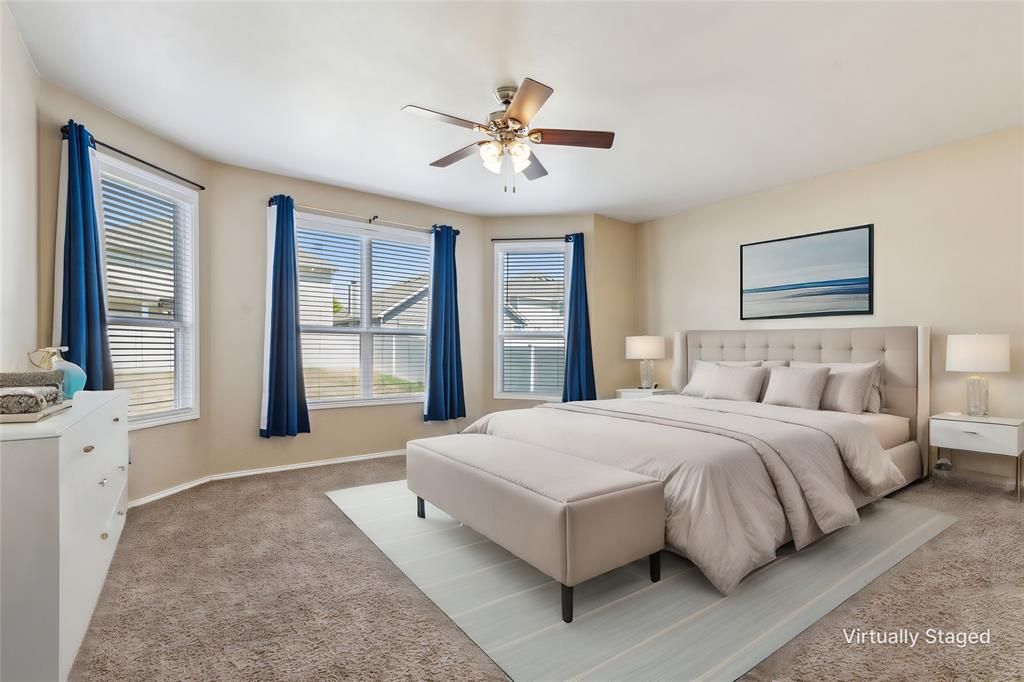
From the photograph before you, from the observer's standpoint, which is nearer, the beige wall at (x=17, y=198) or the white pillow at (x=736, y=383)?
the beige wall at (x=17, y=198)

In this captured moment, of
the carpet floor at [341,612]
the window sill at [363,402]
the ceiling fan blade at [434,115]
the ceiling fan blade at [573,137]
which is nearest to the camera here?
the carpet floor at [341,612]

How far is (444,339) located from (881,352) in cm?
388

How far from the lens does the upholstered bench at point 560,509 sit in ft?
6.48

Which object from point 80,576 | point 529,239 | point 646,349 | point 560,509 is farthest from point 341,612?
point 529,239

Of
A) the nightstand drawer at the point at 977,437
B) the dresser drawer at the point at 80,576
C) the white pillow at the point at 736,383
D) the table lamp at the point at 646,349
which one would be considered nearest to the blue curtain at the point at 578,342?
the table lamp at the point at 646,349

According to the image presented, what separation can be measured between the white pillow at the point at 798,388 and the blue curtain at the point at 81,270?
464 cm

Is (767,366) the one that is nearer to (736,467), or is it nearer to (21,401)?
(736,467)

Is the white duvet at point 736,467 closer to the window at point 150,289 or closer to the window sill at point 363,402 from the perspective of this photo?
the window sill at point 363,402

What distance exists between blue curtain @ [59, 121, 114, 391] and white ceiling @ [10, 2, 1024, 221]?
17.4 inches

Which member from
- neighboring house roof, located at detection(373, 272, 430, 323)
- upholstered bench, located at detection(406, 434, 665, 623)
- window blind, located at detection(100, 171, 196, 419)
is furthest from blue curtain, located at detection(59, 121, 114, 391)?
neighboring house roof, located at detection(373, 272, 430, 323)

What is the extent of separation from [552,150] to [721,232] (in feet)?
7.73

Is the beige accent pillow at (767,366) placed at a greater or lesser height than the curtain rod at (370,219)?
lesser

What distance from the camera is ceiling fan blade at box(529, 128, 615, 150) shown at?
8.85 feet

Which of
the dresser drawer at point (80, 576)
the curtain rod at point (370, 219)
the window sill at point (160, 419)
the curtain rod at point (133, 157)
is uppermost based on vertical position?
the curtain rod at point (133, 157)
